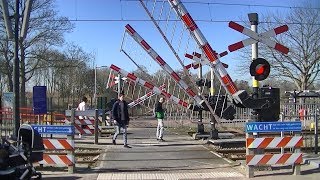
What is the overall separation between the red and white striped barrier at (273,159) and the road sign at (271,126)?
52 cm

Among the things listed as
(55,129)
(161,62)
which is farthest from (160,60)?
(55,129)

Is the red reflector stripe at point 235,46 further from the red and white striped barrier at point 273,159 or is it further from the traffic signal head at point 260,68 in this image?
the red and white striped barrier at point 273,159

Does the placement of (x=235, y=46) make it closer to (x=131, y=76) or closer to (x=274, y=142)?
(x=274, y=142)

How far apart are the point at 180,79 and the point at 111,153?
A: 17.5ft

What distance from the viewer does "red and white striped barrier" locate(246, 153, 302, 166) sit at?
969 cm

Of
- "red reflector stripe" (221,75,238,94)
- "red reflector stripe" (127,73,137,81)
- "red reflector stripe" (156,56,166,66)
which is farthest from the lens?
"red reflector stripe" (127,73,137,81)

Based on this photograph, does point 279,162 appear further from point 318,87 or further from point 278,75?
point 318,87

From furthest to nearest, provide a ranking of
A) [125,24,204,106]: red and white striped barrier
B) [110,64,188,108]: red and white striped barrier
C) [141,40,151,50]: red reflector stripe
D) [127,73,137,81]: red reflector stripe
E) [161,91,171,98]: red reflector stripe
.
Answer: [127,73,137,81]: red reflector stripe < [161,91,171,98]: red reflector stripe < [110,64,188,108]: red and white striped barrier < [141,40,151,50]: red reflector stripe < [125,24,204,106]: red and white striped barrier

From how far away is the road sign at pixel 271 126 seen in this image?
967cm

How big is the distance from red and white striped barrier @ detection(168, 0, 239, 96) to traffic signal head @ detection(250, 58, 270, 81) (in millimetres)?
2709

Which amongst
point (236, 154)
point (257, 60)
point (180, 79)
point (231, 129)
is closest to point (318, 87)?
point (231, 129)

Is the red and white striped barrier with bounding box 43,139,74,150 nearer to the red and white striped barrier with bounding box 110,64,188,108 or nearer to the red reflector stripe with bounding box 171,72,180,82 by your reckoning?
the red reflector stripe with bounding box 171,72,180,82

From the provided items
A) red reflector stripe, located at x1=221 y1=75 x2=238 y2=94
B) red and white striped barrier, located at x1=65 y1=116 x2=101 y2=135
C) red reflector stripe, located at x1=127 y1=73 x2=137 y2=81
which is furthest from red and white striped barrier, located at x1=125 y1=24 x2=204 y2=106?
red reflector stripe, located at x1=221 y1=75 x2=238 y2=94

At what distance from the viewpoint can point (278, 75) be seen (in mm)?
46062
